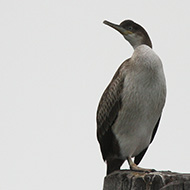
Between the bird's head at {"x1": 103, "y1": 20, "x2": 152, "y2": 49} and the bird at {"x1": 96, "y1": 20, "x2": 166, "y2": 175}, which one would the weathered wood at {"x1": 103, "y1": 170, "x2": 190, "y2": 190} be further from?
the bird's head at {"x1": 103, "y1": 20, "x2": 152, "y2": 49}

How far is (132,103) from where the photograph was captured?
18.1 ft

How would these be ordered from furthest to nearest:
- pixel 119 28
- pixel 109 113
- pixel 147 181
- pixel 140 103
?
1. pixel 119 28
2. pixel 109 113
3. pixel 140 103
4. pixel 147 181

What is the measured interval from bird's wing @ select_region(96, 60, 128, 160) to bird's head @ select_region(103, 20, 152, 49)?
384mm

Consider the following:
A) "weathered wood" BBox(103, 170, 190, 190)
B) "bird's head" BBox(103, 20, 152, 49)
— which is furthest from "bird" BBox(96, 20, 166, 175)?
"weathered wood" BBox(103, 170, 190, 190)

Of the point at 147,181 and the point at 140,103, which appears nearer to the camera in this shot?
the point at 147,181

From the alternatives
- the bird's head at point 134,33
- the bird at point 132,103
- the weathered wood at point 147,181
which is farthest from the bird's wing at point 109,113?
the weathered wood at point 147,181

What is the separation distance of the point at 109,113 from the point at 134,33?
1108mm

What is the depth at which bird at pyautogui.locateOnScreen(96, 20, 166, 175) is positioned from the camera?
548cm

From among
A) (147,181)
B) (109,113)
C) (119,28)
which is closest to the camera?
(147,181)

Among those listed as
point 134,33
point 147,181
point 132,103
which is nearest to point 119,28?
point 134,33

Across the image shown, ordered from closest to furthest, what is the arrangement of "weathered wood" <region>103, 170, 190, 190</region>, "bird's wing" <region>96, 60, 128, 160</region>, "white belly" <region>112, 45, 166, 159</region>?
"weathered wood" <region>103, 170, 190, 190</region>, "white belly" <region>112, 45, 166, 159</region>, "bird's wing" <region>96, 60, 128, 160</region>

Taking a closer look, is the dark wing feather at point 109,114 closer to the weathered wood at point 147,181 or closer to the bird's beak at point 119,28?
the bird's beak at point 119,28

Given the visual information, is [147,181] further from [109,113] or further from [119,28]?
[119,28]

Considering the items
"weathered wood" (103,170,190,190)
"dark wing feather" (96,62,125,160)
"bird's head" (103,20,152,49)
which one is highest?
"bird's head" (103,20,152,49)
